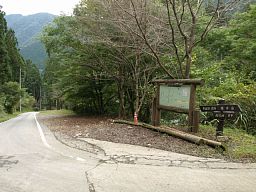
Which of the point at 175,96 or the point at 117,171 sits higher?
the point at 175,96

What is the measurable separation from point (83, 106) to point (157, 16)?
1884cm

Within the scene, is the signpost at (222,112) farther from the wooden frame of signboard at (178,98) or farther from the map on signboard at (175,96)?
the map on signboard at (175,96)

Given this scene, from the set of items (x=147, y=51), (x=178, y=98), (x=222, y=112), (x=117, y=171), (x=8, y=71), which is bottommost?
(x=117, y=171)

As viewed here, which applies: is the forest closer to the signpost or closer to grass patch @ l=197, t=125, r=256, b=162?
the signpost

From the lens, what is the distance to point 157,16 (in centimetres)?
1345

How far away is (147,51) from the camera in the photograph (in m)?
14.5

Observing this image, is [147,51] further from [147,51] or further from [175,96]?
[175,96]

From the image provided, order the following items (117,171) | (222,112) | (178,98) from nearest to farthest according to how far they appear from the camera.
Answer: (117,171) → (222,112) → (178,98)

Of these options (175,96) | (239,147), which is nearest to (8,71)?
(175,96)

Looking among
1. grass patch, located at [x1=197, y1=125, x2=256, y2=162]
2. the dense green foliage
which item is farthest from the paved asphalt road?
the dense green foliage

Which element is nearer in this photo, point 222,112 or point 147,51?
point 222,112

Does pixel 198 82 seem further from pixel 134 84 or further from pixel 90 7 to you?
pixel 90 7

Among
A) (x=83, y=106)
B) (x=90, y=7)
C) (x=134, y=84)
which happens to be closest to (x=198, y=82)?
(x=134, y=84)

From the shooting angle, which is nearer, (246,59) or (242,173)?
(242,173)
